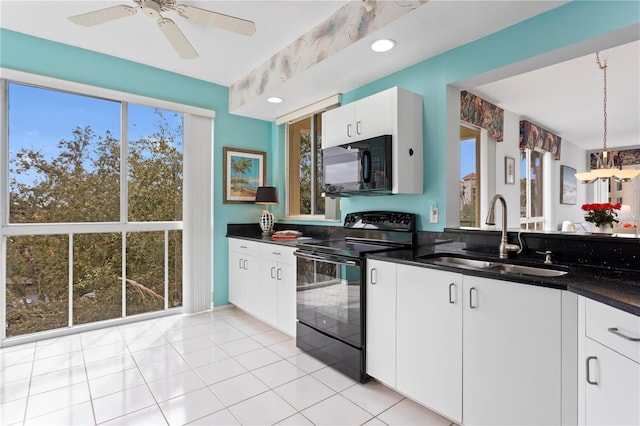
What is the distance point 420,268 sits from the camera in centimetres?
183

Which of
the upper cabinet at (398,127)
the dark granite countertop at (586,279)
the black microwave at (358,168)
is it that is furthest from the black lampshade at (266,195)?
the dark granite countertop at (586,279)

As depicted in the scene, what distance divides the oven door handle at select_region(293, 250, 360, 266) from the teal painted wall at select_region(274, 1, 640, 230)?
0.69 metres

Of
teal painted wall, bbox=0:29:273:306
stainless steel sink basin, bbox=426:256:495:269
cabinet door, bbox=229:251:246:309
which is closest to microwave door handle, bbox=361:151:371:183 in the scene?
stainless steel sink basin, bbox=426:256:495:269

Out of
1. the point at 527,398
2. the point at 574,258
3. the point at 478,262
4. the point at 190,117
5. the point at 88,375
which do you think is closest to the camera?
the point at 527,398

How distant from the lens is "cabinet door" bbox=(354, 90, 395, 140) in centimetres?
237

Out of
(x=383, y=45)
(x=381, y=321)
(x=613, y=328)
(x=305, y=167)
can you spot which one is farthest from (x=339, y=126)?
(x=613, y=328)

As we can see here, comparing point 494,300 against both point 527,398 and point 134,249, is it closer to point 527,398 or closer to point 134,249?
point 527,398

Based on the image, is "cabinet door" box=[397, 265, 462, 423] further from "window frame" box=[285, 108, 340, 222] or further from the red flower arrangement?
"window frame" box=[285, 108, 340, 222]

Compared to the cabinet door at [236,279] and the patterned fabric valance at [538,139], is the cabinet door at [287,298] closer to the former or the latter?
the cabinet door at [236,279]

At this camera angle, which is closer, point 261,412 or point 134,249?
point 261,412

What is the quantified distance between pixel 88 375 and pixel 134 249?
1.34 metres

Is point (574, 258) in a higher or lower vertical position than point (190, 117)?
lower

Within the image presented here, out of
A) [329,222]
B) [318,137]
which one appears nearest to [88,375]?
[329,222]

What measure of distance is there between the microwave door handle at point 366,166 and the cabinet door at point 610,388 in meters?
1.59
